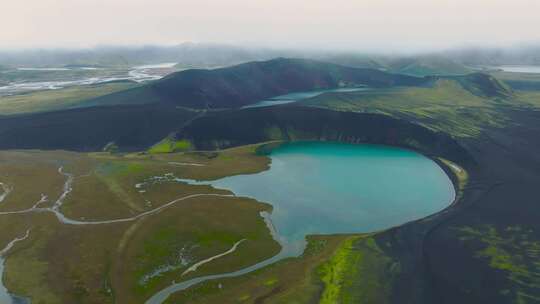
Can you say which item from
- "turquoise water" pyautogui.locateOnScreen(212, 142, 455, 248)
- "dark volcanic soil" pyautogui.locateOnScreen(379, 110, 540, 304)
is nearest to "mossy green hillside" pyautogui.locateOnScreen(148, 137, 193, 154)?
"turquoise water" pyautogui.locateOnScreen(212, 142, 455, 248)

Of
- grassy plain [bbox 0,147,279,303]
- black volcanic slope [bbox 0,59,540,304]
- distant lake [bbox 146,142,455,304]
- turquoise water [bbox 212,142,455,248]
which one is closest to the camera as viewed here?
black volcanic slope [bbox 0,59,540,304]

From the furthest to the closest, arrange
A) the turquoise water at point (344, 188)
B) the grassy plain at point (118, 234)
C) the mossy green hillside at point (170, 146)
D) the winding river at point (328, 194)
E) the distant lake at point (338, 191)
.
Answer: the mossy green hillside at point (170, 146) → the turquoise water at point (344, 188) → the distant lake at point (338, 191) → the winding river at point (328, 194) → the grassy plain at point (118, 234)

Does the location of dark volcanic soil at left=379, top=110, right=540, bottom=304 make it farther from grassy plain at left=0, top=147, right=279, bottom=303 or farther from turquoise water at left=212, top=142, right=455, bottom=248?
grassy plain at left=0, top=147, right=279, bottom=303

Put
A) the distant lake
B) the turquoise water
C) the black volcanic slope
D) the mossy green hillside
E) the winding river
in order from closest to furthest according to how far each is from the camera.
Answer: the black volcanic slope → the winding river → the distant lake → the turquoise water → the mossy green hillside

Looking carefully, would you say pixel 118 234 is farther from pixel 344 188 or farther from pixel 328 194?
pixel 344 188

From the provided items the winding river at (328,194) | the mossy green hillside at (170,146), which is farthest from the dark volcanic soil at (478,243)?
the mossy green hillside at (170,146)

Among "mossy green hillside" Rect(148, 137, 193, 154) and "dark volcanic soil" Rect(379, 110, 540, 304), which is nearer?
"dark volcanic soil" Rect(379, 110, 540, 304)

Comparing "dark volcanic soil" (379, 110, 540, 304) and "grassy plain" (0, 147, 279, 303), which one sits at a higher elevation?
"dark volcanic soil" (379, 110, 540, 304)

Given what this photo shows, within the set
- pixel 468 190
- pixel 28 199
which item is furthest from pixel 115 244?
pixel 468 190

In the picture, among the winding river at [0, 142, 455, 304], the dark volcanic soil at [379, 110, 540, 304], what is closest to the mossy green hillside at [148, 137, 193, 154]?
the winding river at [0, 142, 455, 304]

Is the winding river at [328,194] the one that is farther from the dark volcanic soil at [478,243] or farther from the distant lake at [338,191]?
the dark volcanic soil at [478,243]

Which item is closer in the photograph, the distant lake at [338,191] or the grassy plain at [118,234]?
the grassy plain at [118,234]
